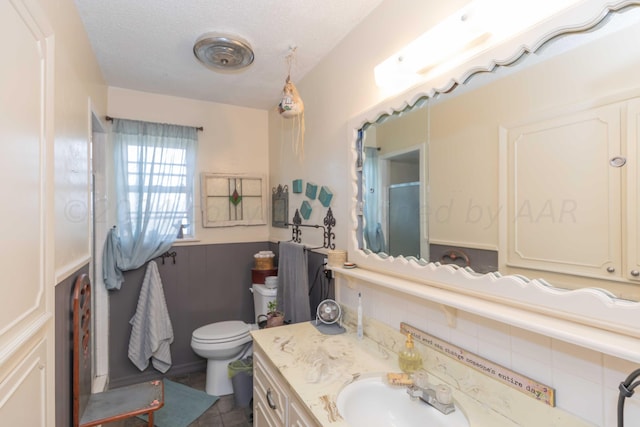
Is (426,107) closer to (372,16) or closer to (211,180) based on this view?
(372,16)

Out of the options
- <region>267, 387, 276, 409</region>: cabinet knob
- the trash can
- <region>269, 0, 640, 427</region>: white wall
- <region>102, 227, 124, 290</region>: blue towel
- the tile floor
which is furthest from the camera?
<region>102, 227, 124, 290</region>: blue towel

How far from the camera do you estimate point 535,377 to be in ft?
3.01

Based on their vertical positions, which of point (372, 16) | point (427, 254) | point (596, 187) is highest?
point (372, 16)

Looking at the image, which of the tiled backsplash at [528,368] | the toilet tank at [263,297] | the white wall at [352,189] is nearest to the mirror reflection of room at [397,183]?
the white wall at [352,189]

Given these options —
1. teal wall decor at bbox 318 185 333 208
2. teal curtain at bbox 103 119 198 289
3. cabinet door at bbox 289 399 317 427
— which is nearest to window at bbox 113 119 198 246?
teal curtain at bbox 103 119 198 289

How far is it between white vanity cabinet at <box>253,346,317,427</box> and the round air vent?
5.49ft

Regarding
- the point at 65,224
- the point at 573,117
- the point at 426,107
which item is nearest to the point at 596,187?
the point at 573,117

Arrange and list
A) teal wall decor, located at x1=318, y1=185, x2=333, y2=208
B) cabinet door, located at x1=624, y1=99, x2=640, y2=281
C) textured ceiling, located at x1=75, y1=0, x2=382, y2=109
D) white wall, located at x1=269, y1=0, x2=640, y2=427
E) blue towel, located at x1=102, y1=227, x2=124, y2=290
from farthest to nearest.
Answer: blue towel, located at x1=102, y1=227, x2=124, y2=290 < teal wall decor, located at x1=318, y1=185, x2=333, y2=208 < textured ceiling, located at x1=75, y1=0, x2=382, y2=109 < white wall, located at x1=269, y1=0, x2=640, y2=427 < cabinet door, located at x1=624, y1=99, x2=640, y2=281

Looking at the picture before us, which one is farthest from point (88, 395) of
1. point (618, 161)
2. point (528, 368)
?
point (618, 161)

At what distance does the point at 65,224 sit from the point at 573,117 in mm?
1828

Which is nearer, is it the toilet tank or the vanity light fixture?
the vanity light fixture

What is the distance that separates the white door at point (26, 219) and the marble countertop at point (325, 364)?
804 millimetres

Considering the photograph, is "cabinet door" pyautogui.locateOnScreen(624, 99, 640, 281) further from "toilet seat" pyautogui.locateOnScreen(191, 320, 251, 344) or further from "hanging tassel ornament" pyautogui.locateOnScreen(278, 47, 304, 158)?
"toilet seat" pyautogui.locateOnScreen(191, 320, 251, 344)

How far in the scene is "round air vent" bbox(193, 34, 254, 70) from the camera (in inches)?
68.5
